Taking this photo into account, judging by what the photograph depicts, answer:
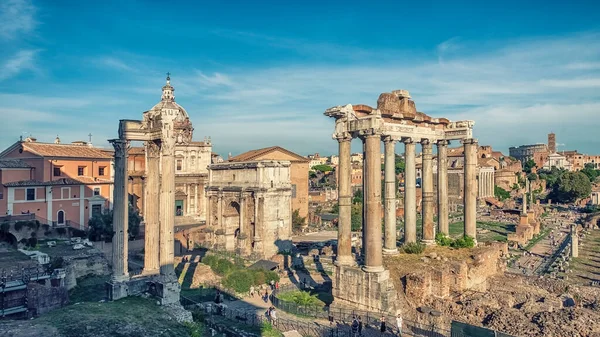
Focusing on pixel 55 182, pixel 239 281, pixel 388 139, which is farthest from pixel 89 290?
pixel 55 182

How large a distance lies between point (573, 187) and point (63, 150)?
8468 cm

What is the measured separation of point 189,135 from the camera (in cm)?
4988

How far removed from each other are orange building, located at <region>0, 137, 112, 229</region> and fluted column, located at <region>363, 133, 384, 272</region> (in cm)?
2683

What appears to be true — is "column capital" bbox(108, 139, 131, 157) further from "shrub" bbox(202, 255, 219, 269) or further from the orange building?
the orange building

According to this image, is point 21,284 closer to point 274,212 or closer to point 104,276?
point 104,276

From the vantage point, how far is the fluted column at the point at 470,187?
22.0 metres

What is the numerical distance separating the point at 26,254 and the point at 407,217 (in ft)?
65.2

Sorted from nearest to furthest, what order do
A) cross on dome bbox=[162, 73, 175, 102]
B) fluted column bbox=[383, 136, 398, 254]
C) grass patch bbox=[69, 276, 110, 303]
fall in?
fluted column bbox=[383, 136, 398, 254] < grass patch bbox=[69, 276, 110, 303] < cross on dome bbox=[162, 73, 175, 102]

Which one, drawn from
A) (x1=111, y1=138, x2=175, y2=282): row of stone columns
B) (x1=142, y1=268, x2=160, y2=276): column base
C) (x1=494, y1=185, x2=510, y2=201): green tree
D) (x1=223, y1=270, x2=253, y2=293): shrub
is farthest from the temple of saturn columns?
(x1=494, y1=185, x2=510, y2=201): green tree

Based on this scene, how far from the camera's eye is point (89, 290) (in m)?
21.7

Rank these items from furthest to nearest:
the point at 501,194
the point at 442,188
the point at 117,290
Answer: the point at 501,194 → the point at 442,188 → the point at 117,290

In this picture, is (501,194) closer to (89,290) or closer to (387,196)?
(387,196)

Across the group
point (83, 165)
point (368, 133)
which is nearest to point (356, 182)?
point (83, 165)

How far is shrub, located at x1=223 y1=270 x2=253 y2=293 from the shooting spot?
79.8 feet
